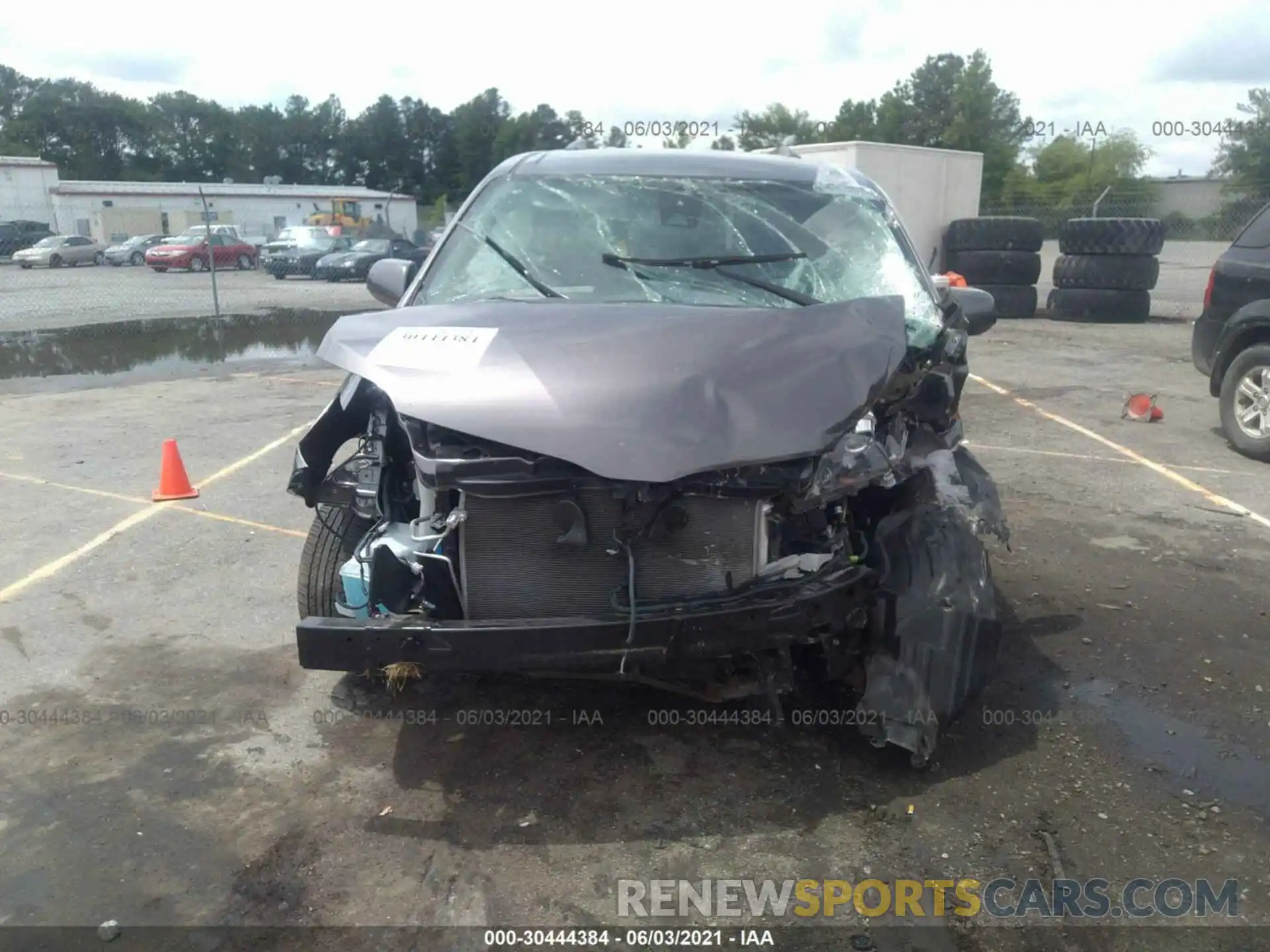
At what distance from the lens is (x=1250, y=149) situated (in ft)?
144

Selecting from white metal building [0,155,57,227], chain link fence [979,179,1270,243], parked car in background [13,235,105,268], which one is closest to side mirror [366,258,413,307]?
chain link fence [979,179,1270,243]

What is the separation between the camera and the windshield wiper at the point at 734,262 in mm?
3844

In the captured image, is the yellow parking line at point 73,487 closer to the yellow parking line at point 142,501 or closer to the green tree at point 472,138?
the yellow parking line at point 142,501

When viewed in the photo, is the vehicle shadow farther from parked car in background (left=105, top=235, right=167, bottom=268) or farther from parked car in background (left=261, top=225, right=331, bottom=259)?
parked car in background (left=105, top=235, right=167, bottom=268)

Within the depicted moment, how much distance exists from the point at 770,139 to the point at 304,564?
74297 millimetres

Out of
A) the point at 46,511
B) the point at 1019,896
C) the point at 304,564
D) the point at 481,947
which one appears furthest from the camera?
the point at 46,511

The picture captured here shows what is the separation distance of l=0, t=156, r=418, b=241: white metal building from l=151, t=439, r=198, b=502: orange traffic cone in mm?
35551

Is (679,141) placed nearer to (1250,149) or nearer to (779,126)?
(1250,149)

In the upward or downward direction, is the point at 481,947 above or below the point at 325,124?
below

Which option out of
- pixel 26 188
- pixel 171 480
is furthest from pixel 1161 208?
pixel 26 188

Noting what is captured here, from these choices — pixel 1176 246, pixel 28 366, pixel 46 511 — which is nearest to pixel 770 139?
pixel 1176 246

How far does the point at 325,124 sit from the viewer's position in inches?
3268

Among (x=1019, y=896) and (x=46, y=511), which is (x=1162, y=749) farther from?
(x=46, y=511)

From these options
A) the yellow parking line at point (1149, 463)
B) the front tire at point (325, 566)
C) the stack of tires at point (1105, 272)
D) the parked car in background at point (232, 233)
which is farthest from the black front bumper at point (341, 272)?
the front tire at point (325, 566)
